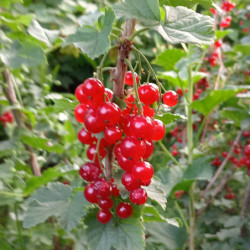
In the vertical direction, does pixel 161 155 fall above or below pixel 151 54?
below

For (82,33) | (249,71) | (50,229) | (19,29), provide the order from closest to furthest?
(82,33) < (19,29) < (50,229) < (249,71)

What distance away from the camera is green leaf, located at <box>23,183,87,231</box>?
620 mm

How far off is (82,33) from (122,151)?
20 cm

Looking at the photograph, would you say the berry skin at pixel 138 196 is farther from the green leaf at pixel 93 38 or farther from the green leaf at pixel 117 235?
the green leaf at pixel 93 38

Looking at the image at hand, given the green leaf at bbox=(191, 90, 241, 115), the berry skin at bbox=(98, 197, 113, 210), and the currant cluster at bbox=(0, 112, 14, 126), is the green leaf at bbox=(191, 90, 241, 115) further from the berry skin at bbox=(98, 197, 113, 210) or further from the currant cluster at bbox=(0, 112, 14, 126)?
the currant cluster at bbox=(0, 112, 14, 126)

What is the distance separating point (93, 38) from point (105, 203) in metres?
0.30

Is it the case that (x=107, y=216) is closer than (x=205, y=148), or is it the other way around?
(x=107, y=216)

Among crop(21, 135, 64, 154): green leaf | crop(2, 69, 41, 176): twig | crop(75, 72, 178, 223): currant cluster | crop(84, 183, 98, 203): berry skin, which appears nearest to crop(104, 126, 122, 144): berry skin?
crop(75, 72, 178, 223): currant cluster

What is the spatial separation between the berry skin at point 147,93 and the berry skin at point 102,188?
0.53 feet

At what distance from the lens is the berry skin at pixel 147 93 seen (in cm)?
57

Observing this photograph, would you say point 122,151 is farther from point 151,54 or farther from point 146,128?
point 151,54

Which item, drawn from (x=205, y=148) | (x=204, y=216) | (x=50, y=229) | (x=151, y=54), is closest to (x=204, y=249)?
(x=204, y=216)

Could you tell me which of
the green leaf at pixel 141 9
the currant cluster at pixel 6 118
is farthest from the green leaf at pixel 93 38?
the currant cluster at pixel 6 118

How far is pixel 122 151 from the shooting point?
550 millimetres
